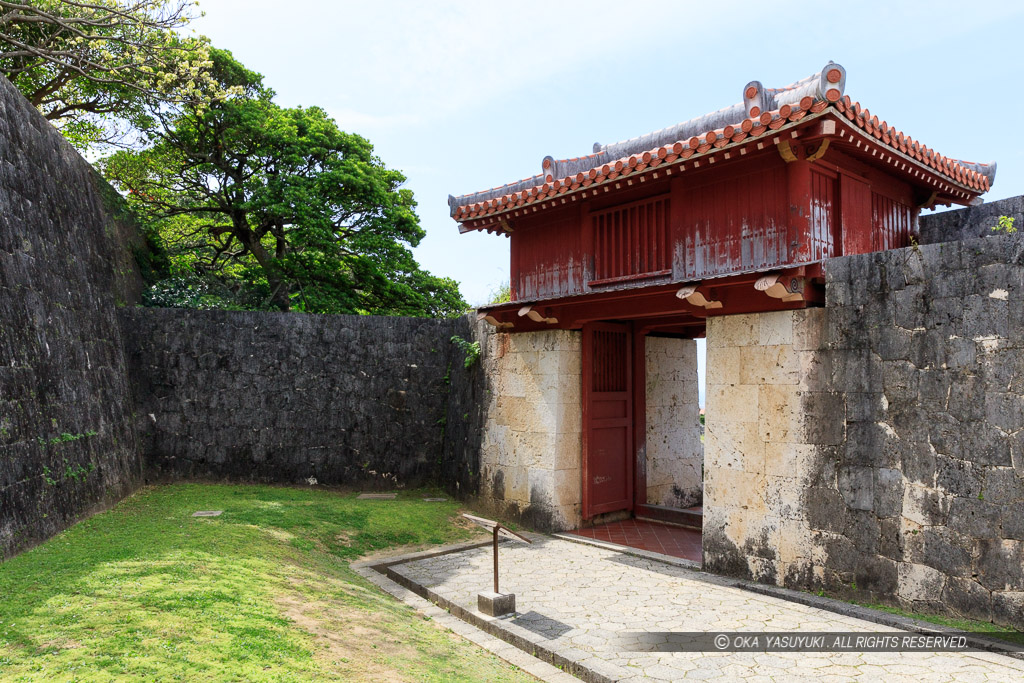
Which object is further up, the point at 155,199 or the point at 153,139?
the point at 153,139

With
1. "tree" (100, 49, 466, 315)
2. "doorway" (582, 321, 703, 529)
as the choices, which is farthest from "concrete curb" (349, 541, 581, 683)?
"tree" (100, 49, 466, 315)

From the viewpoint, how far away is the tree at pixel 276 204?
17.2 meters

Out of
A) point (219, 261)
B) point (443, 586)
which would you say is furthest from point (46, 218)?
point (219, 261)

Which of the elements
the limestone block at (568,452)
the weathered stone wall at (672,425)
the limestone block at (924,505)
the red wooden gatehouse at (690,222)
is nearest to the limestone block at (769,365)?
the red wooden gatehouse at (690,222)

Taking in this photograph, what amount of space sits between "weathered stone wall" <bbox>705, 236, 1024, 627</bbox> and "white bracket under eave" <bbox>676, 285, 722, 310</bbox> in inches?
17.3

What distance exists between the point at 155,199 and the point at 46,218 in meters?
10.0

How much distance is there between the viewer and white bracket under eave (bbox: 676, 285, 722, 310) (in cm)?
757

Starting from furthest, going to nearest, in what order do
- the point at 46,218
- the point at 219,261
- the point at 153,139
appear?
the point at 219,261 → the point at 153,139 → the point at 46,218

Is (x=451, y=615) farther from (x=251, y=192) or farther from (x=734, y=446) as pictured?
(x=251, y=192)

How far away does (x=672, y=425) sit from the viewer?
38.2 ft

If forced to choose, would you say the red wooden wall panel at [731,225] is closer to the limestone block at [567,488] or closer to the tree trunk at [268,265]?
the limestone block at [567,488]

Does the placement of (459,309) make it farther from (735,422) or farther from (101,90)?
(735,422)

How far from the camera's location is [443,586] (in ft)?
23.6

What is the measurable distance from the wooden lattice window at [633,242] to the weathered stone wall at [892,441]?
1632 millimetres
